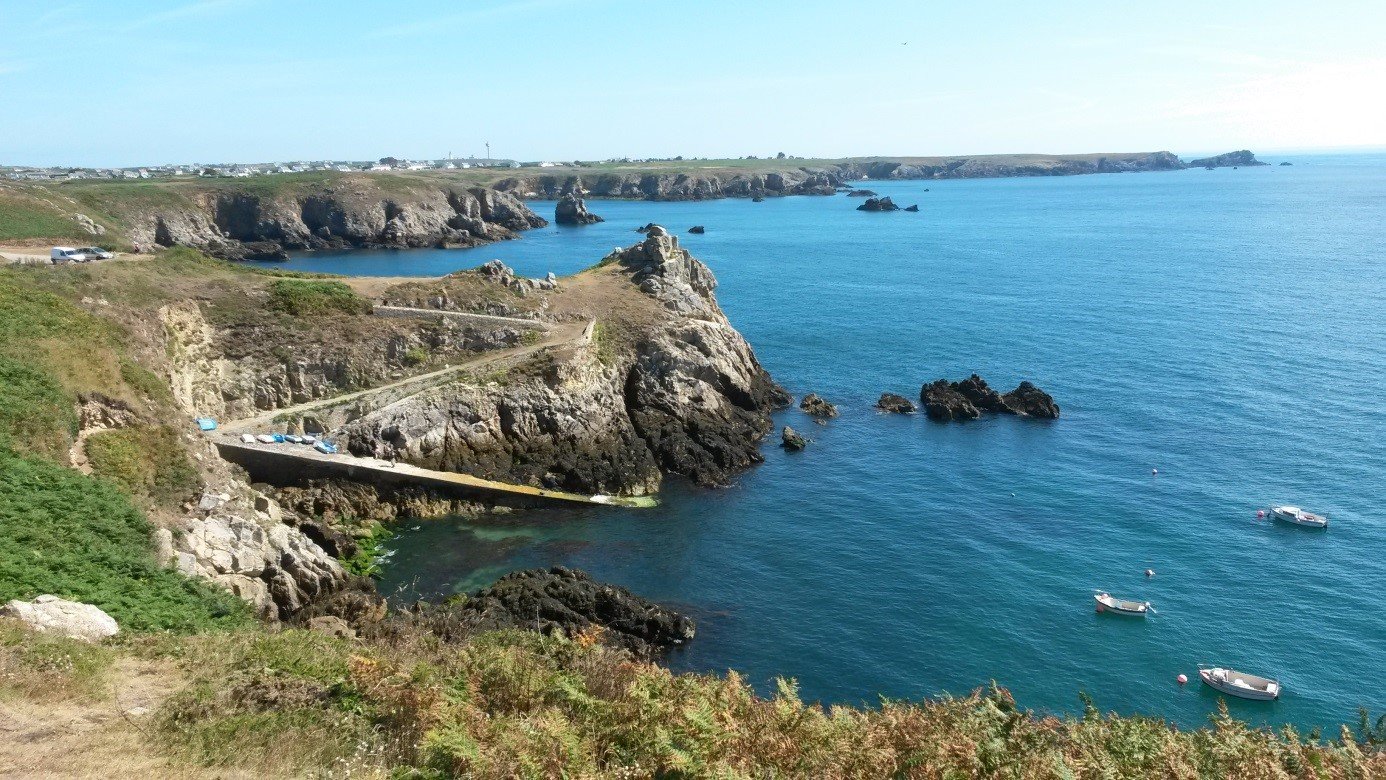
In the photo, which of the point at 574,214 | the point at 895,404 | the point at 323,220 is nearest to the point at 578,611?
the point at 895,404

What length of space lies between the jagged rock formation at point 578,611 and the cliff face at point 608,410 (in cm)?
1104

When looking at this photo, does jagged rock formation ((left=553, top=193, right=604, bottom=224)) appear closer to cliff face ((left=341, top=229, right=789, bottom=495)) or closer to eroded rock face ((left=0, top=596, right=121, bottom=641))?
cliff face ((left=341, top=229, right=789, bottom=495))

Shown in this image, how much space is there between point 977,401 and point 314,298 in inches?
1571

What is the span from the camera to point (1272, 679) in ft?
87.1

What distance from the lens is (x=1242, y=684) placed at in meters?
25.4

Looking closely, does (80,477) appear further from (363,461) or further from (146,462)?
(363,461)

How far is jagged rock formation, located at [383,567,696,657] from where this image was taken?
27000mm

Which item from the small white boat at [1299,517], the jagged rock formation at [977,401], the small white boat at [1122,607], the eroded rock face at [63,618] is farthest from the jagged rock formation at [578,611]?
the jagged rock formation at [977,401]

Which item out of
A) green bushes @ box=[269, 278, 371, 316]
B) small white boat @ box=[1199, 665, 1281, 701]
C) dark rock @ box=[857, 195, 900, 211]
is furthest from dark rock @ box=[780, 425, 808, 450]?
dark rock @ box=[857, 195, 900, 211]

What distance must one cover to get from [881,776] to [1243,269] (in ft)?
336

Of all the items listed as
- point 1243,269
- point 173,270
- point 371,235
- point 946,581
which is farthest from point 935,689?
point 371,235

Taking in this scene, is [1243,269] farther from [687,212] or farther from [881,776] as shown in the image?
[687,212]

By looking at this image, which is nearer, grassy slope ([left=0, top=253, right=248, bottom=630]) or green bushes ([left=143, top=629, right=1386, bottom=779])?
green bushes ([left=143, top=629, right=1386, bottom=779])

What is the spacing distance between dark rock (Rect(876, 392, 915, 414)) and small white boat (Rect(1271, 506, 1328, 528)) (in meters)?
20.3
